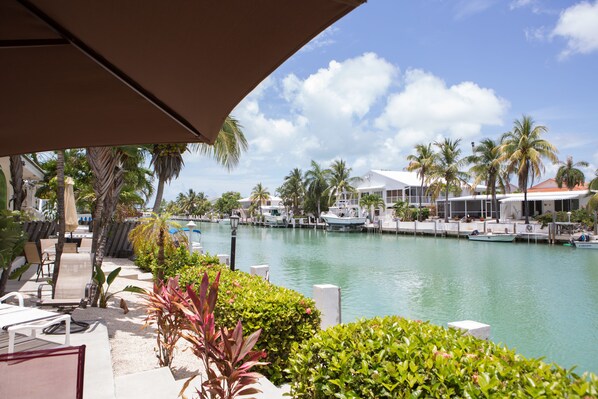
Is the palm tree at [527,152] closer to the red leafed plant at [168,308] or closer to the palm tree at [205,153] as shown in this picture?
the palm tree at [205,153]

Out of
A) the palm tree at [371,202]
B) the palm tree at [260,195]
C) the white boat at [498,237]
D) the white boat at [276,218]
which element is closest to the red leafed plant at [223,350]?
the white boat at [498,237]

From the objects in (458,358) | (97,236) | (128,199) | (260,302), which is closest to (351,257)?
(128,199)

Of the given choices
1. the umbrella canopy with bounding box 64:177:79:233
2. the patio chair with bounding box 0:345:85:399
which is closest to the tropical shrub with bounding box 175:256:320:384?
the patio chair with bounding box 0:345:85:399

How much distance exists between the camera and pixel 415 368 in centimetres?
245

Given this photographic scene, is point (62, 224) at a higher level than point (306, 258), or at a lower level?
higher

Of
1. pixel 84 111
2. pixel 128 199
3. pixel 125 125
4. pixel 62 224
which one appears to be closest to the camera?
pixel 84 111

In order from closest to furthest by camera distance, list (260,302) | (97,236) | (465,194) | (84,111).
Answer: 1. (84,111)
2. (260,302)
3. (97,236)
4. (465,194)

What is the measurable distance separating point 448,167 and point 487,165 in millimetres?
4094

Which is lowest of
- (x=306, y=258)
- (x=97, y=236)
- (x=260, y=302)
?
(x=306, y=258)

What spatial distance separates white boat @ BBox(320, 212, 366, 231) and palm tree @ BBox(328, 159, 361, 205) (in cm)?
761

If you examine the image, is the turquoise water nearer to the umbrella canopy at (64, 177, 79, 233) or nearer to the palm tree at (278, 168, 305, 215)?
the umbrella canopy at (64, 177, 79, 233)

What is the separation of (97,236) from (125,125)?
5.91 metres

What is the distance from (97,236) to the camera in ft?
25.5

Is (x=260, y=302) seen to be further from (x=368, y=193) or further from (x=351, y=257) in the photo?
(x=368, y=193)
